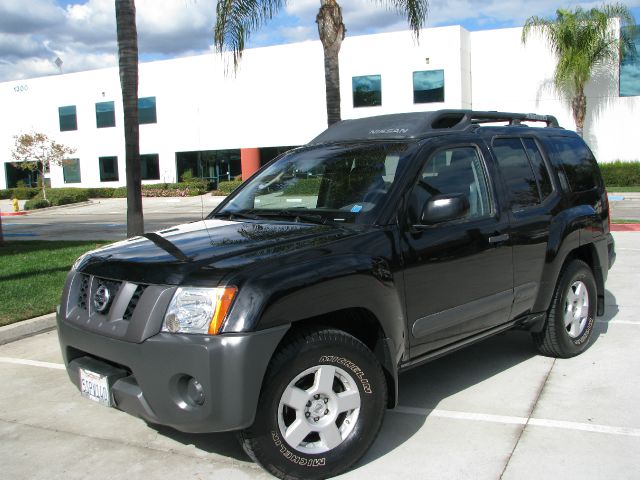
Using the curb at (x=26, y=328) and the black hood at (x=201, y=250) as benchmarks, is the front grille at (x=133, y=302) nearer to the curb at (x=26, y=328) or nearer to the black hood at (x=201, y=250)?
the black hood at (x=201, y=250)

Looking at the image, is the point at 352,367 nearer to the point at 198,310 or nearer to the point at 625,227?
the point at 198,310

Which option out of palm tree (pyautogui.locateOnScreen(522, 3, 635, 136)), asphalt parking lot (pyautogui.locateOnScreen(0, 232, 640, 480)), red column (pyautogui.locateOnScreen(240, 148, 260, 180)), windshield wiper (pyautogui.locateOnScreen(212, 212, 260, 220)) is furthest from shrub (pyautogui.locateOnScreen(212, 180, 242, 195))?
windshield wiper (pyautogui.locateOnScreen(212, 212, 260, 220))

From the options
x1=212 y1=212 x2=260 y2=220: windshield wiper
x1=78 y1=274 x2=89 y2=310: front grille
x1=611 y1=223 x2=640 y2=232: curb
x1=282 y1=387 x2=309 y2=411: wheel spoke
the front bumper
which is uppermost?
x1=212 y1=212 x2=260 y2=220: windshield wiper

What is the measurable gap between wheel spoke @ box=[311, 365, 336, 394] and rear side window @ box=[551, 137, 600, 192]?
306cm

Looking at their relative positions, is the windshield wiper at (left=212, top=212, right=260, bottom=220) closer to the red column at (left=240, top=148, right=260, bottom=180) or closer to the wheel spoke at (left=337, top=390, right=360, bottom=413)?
the wheel spoke at (left=337, top=390, right=360, bottom=413)

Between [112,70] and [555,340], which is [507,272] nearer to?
[555,340]

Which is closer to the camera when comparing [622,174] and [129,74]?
[129,74]

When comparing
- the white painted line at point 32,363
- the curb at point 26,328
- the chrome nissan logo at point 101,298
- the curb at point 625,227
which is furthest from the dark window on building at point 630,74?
the chrome nissan logo at point 101,298

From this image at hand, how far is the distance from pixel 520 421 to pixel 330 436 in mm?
1471

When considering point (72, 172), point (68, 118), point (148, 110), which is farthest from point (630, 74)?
point (72, 172)

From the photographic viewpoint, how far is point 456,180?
4.48 m

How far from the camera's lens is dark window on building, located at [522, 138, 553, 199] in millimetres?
5121

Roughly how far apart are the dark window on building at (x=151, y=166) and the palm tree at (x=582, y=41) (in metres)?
22.9

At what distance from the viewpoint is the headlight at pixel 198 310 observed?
3107 millimetres
